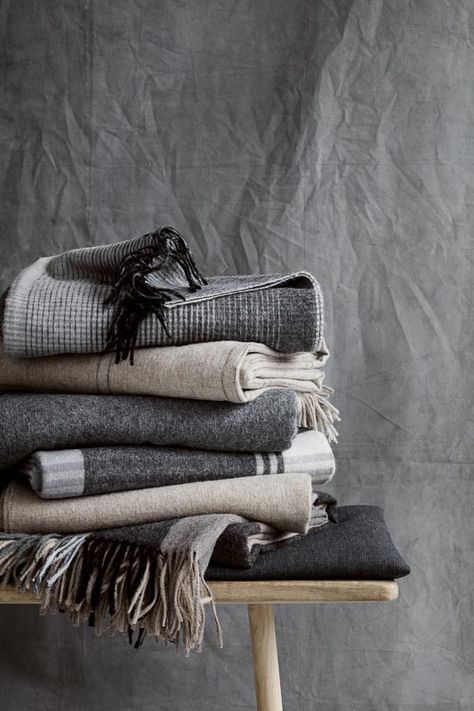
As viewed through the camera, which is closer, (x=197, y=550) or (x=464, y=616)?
(x=197, y=550)

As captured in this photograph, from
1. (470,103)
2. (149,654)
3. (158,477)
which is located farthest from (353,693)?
(470,103)

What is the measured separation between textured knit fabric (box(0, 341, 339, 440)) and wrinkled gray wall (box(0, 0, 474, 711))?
36 centimetres

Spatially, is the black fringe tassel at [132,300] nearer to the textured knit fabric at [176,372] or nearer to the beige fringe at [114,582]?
the textured knit fabric at [176,372]

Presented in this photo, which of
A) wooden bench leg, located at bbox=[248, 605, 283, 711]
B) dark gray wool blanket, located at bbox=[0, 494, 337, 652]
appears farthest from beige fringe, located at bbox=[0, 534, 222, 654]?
wooden bench leg, located at bbox=[248, 605, 283, 711]

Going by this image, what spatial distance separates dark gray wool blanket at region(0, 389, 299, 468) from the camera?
778 mm

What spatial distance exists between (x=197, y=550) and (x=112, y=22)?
864 millimetres

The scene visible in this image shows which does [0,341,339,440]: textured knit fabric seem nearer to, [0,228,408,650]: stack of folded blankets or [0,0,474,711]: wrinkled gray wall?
[0,228,408,650]: stack of folded blankets

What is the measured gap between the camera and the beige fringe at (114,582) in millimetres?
677

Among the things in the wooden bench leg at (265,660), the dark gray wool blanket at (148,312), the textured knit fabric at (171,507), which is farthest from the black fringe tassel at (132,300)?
the wooden bench leg at (265,660)

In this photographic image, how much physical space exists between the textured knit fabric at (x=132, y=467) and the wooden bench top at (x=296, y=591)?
0.35 feet

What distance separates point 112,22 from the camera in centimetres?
123

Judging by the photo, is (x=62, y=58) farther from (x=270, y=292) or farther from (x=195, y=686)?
(x=195, y=686)

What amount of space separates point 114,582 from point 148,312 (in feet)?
0.85

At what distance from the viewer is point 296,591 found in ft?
2.38
